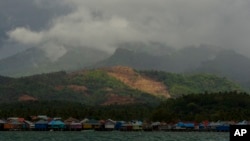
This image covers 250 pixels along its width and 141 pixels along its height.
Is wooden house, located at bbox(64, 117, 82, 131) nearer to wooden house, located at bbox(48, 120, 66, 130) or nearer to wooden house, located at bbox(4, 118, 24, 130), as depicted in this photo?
wooden house, located at bbox(48, 120, 66, 130)

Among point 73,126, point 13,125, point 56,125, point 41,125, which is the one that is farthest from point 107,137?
point 13,125

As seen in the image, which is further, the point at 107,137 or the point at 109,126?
the point at 109,126

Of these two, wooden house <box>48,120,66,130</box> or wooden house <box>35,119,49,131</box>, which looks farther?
wooden house <box>35,119,49,131</box>

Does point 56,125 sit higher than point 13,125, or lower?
lower

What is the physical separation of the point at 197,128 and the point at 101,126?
41.7 meters

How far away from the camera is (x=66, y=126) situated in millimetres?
194750

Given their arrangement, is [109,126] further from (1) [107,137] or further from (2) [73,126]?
(1) [107,137]

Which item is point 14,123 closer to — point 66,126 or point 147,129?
point 66,126

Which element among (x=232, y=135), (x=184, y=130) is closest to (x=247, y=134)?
(x=232, y=135)

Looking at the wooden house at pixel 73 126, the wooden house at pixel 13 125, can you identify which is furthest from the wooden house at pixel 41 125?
the wooden house at pixel 73 126

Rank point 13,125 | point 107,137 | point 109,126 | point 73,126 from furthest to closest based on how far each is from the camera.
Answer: point 109,126 < point 73,126 < point 13,125 < point 107,137

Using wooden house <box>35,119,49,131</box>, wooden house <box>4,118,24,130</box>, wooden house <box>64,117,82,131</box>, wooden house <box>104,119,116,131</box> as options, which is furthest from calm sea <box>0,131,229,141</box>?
wooden house <box>104,119,116,131</box>

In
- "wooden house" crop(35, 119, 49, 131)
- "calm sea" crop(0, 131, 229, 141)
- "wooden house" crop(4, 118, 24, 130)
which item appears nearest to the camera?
"calm sea" crop(0, 131, 229, 141)

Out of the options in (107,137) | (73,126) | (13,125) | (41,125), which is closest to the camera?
(107,137)
